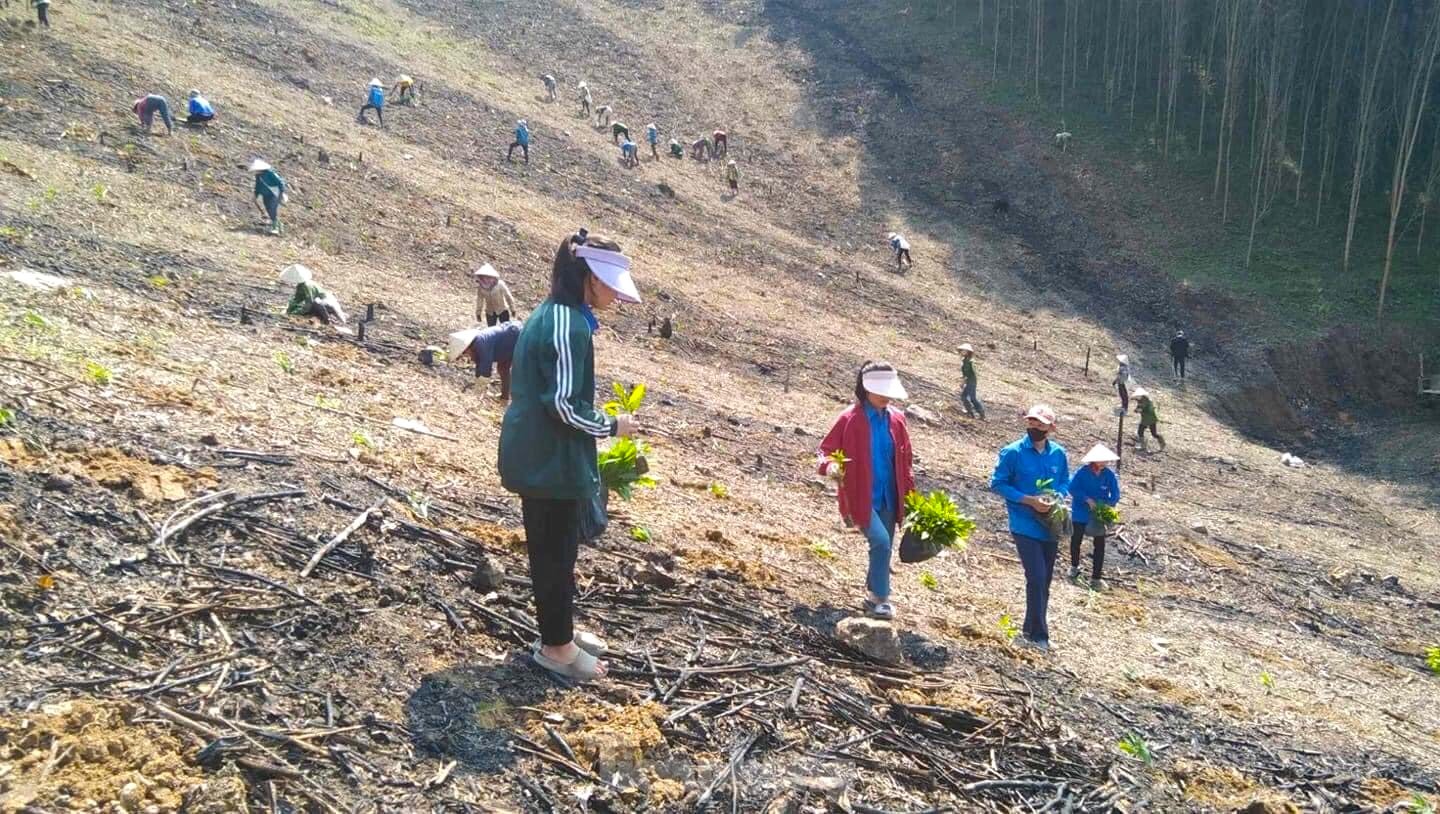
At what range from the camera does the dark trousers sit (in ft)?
21.1

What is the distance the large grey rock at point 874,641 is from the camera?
16.7 feet

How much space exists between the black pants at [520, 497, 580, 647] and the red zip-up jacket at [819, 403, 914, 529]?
2.52 meters

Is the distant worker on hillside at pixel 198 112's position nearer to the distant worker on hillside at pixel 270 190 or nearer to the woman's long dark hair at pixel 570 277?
the distant worker on hillside at pixel 270 190

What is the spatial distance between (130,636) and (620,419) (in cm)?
195

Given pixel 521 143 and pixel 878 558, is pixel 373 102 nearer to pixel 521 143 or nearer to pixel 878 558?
pixel 521 143

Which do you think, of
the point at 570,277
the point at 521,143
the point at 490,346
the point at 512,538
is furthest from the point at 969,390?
the point at 570,277

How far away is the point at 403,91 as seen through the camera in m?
25.4

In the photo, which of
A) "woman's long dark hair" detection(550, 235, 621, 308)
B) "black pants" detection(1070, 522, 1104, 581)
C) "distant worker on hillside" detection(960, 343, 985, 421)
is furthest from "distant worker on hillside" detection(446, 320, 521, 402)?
"distant worker on hillside" detection(960, 343, 985, 421)

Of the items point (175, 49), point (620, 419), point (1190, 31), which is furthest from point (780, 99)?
point (620, 419)

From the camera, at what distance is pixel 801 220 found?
2842 cm

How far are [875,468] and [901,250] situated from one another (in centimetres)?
2149

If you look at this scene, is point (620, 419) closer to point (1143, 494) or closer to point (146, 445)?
point (146, 445)

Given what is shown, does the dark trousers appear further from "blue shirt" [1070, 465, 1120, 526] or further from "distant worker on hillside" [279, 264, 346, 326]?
"distant worker on hillside" [279, 264, 346, 326]

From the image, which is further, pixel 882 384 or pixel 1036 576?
pixel 1036 576
